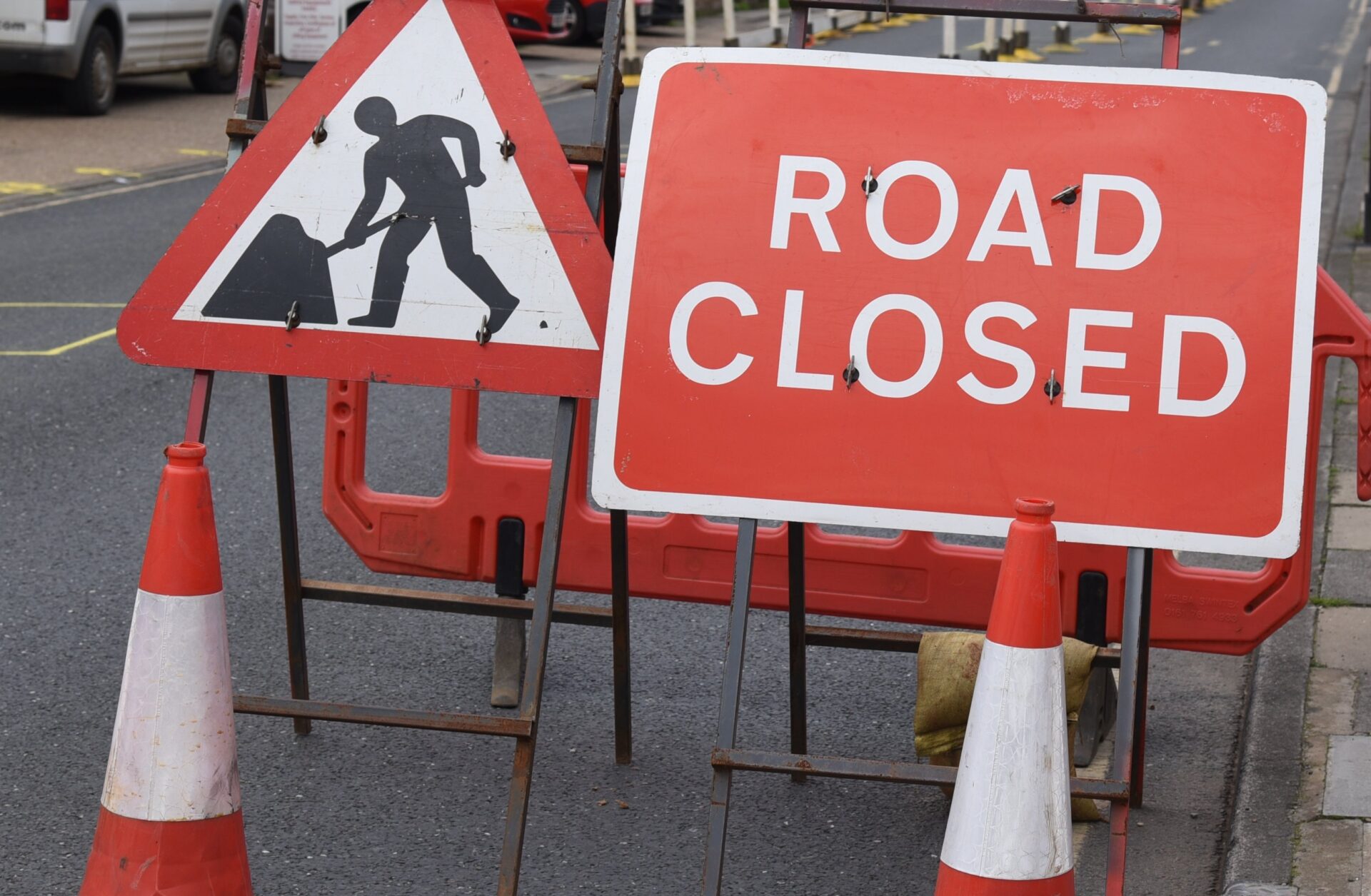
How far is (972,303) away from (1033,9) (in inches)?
24.6

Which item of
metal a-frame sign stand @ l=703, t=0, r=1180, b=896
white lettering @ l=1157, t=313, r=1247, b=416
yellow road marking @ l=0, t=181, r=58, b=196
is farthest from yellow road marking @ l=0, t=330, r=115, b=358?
white lettering @ l=1157, t=313, r=1247, b=416

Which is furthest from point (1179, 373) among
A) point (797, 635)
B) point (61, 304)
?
point (61, 304)

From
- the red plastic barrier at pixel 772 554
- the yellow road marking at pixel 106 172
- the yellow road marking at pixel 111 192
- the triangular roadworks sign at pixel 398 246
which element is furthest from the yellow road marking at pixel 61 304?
the triangular roadworks sign at pixel 398 246

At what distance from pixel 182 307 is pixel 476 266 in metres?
0.56

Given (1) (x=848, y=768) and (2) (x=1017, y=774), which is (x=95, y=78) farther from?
(2) (x=1017, y=774)

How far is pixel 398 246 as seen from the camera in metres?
3.49

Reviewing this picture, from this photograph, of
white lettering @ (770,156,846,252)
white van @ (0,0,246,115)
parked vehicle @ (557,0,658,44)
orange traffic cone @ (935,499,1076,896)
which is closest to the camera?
orange traffic cone @ (935,499,1076,896)

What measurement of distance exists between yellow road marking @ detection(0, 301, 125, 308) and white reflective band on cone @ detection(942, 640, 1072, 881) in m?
7.62

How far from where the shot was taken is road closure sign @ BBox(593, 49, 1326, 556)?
3.22 m

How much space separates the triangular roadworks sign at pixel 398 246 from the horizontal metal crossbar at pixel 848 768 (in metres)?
0.75

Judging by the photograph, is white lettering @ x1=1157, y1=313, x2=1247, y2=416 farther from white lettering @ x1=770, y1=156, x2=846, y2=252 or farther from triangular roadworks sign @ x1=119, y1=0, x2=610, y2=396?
triangular roadworks sign @ x1=119, y1=0, x2=610, y2=396

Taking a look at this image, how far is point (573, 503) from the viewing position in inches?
177

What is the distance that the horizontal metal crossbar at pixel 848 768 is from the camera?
3.12 meters

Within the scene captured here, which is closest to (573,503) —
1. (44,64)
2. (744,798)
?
(744,798)
